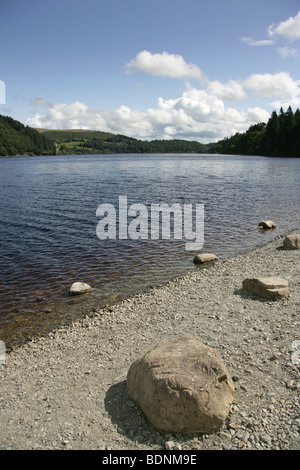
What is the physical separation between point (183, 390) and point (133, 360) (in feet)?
10.1

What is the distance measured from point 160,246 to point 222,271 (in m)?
5.90

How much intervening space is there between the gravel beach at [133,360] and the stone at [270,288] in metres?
0.36

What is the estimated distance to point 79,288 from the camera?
49.1 feet

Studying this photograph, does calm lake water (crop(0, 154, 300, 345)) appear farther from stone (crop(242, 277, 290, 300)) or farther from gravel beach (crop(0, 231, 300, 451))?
stone (crop(242, 277, 290, 300))

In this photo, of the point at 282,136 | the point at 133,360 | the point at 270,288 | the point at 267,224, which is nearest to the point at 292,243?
the point at 267,224

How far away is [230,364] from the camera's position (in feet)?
29.0

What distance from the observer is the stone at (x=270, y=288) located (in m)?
12.7

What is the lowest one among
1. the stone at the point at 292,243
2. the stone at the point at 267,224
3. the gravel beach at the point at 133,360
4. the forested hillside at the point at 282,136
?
the gravel beach at the point at 133,360

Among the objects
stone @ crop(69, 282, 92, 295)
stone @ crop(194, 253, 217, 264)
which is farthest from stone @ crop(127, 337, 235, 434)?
stone @ crop(194, 253, 217, 264)

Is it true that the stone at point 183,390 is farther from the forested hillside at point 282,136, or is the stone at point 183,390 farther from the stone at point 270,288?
the forested hillside at point 282,136

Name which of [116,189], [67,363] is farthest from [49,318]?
[116,189]

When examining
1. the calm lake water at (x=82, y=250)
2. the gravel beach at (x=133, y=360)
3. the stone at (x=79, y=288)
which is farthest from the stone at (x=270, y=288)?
the stone at (x=79, y=288)

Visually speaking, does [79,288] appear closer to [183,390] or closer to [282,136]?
[183,390]
